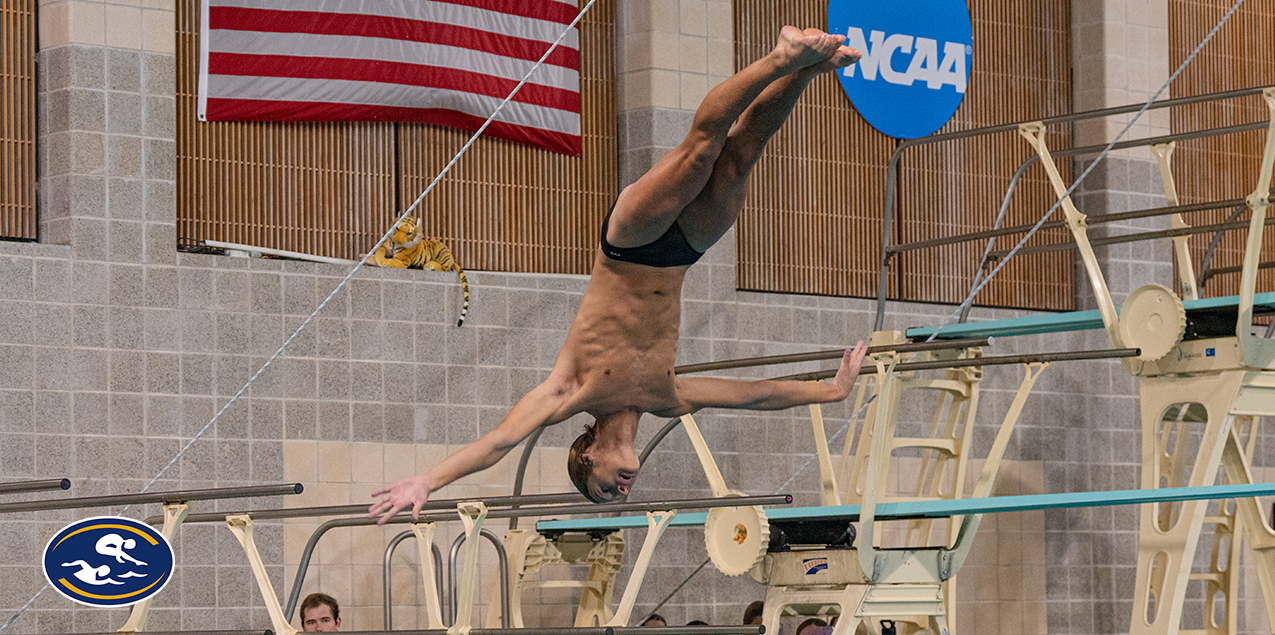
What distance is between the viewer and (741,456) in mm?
11039

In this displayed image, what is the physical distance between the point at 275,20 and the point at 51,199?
5.67 ft

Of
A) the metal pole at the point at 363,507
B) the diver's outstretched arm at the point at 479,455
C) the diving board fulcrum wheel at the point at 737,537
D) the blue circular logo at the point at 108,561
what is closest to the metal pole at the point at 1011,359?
the diving board fulcrum wheel at the point at 737,537

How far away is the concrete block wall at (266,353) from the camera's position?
29.5ft

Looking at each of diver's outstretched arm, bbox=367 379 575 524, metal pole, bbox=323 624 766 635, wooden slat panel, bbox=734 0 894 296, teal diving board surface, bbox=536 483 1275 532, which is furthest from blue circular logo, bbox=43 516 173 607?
wooden slat panel, bbox=734 0 894 296

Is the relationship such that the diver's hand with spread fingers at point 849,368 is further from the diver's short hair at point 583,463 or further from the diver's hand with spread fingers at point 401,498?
the diver's hand with spread fingers at point 401,498

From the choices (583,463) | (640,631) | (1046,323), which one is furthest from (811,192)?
(640,631)

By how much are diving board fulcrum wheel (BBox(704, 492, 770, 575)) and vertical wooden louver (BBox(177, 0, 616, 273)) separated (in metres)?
3.57

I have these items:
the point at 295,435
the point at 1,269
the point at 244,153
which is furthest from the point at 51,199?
the point at 295,435

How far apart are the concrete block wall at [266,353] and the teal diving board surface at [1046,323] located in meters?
1.81

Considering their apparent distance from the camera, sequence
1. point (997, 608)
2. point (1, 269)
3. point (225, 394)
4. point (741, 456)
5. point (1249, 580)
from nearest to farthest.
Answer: point (1, 269)
point (225, 394)
point (741, 456)
point (997, 608)
point (1249, 580)

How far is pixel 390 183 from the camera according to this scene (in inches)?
408

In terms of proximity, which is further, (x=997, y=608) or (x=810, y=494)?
(x=997, y=608)

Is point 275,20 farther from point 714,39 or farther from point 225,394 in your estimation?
point 714,39

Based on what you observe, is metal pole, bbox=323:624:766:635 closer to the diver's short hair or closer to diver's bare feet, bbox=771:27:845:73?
the diver's short hair
